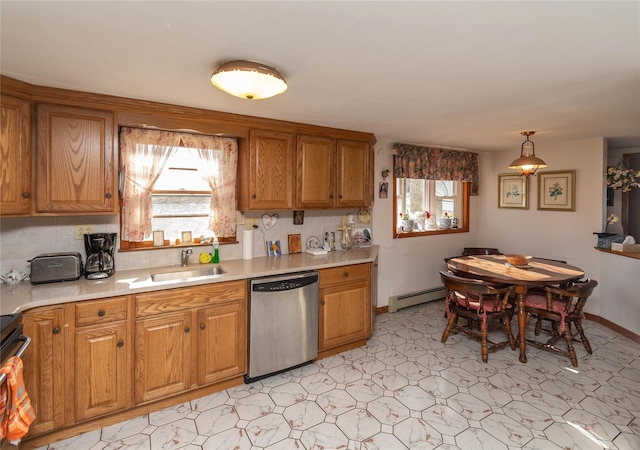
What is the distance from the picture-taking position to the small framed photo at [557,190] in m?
4.11

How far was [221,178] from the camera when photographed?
118 inches

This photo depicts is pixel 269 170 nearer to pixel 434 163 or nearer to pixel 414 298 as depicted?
pixel 434 163

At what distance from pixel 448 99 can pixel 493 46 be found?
82cm

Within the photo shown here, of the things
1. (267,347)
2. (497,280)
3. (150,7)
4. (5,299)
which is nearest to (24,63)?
(150,7)

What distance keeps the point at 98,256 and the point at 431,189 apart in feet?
13.5

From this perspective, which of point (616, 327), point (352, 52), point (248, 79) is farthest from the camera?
point (616, 327)

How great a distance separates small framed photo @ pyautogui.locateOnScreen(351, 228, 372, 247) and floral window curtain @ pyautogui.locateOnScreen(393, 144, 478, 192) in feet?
2.79

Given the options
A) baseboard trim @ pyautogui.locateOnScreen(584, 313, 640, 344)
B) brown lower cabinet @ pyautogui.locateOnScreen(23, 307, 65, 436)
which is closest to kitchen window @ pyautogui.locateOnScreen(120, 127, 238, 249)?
brown lower cabinet @ pyautogui.locateOnScreen(23, 307, 65, 436)

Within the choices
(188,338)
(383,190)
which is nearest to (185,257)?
(188,338)

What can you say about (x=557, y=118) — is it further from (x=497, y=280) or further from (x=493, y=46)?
(x=493, y=46)

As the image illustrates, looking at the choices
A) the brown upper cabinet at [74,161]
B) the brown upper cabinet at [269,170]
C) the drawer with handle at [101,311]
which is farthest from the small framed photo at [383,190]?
the drawer with handle at [101,311]

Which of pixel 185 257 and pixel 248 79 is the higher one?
pixel 248 79

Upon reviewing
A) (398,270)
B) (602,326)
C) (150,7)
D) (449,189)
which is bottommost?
(602,326)

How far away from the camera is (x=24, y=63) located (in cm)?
177
